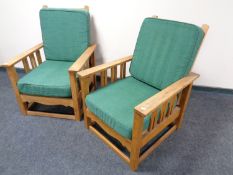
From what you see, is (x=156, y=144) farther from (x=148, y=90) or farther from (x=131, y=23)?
(x=131, y=23)

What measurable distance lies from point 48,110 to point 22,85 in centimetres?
42

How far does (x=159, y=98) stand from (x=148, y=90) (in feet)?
1.25

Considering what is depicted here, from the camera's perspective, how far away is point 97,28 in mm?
2076

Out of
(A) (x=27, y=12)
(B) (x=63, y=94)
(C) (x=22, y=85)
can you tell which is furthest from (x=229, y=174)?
(A) (x=27, y=12)

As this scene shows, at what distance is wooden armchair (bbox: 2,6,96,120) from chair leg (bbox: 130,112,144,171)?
2.18 feet

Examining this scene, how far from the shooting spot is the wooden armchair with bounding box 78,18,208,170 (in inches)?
47.3

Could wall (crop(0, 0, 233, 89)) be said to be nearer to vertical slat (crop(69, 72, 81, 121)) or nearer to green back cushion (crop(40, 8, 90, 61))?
green back cushion (crop(40, 8, 90, 61))

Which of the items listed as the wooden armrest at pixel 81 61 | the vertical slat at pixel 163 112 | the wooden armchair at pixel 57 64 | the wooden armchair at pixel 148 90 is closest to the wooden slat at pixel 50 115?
→ the wooden armchair at pixel 57 64

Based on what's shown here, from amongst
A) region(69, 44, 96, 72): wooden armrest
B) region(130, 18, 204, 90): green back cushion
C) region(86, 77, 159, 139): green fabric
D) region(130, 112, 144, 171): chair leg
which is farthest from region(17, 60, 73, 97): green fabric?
region(130, 112, 144, 171): chair leg

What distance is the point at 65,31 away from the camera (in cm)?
189

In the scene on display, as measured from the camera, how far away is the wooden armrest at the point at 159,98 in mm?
1012

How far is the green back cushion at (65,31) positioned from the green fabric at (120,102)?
0.66m

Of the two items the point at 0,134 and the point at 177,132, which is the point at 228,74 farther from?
the point at 0,134

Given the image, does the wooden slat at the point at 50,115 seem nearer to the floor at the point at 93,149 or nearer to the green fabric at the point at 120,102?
the floor at the point at 93,149
